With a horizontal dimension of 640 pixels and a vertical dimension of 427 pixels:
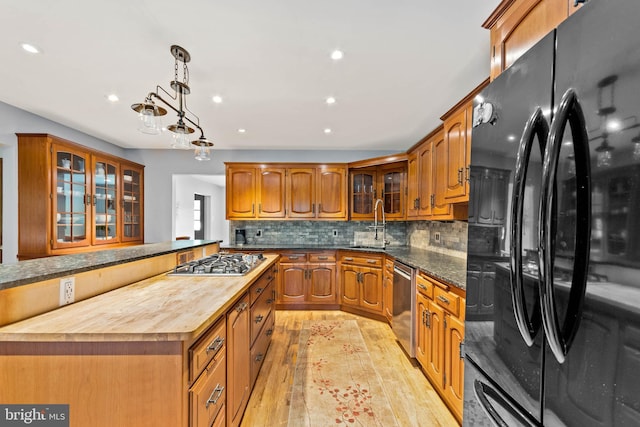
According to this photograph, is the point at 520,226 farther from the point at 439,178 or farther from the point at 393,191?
the point at 393,191

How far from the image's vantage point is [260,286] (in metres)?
2.17

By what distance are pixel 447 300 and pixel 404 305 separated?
84cm

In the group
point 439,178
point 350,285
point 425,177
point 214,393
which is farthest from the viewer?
point 350,285

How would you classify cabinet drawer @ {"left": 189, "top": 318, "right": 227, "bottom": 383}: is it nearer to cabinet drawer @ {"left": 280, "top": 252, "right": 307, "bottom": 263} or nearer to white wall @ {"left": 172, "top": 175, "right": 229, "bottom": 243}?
cabinet drawer @ {"left": 280, "top": 252, "right": 307, "bottom": 263}

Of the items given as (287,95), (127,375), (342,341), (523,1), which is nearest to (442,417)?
(342,341)

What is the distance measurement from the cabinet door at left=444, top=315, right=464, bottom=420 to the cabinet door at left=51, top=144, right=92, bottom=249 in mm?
4183

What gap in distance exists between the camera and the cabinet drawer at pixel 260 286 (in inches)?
75.8

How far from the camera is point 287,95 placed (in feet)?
8.25

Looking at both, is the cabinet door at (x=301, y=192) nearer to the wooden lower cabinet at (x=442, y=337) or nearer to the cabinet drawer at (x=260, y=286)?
the cabinet drawer at (x=260, y=286)

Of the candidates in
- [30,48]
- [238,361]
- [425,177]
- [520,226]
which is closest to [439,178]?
[425,177]

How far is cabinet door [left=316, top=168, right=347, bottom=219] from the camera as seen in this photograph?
4.12 metres

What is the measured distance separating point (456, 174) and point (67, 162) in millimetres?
4368

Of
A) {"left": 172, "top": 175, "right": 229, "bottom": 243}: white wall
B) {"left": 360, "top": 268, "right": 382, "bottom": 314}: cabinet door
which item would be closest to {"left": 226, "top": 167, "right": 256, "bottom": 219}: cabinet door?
{"left": 172, "top": 175, "right": 229, "bottom": 243}: white wall

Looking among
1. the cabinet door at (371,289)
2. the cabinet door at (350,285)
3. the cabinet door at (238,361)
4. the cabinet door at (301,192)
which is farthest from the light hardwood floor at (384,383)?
the cabinet door at (301,192)
